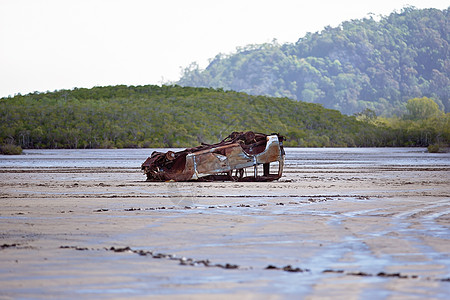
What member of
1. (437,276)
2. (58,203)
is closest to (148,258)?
(437,276)

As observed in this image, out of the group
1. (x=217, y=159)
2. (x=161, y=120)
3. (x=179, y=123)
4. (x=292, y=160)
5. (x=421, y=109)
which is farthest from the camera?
(x=421, y=109)

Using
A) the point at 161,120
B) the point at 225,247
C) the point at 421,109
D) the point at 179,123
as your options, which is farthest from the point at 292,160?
the point at 421,109

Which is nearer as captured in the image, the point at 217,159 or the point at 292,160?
the point at 217,159

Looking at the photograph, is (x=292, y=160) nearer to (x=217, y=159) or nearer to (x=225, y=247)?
(x=217, y=159)


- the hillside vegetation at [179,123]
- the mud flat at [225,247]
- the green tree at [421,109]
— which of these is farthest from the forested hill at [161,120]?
the mud flat at [225,247]

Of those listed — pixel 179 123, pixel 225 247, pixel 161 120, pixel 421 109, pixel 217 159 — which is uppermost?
pixel 421 109

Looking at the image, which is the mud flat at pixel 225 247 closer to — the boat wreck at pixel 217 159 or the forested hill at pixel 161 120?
the boat wreck at pixel 217 159

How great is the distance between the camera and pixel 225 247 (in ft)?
26.0

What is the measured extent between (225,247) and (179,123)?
10624 centimetres

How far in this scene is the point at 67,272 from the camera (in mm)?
6406

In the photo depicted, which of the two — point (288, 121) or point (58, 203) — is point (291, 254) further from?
point (288, 121)

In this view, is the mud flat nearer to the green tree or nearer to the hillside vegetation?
the hillside vegetation

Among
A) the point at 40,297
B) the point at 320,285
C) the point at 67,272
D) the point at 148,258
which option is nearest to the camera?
the point at 40,297

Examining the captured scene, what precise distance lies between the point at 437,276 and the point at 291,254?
5.30 feet
